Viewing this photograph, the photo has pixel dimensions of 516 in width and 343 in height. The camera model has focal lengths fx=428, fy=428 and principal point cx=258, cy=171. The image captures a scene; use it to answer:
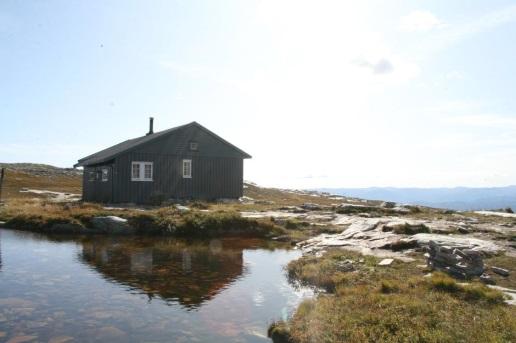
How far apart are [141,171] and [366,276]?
3043 cm

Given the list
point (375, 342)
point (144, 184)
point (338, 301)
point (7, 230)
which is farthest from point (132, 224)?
point (375, 342)

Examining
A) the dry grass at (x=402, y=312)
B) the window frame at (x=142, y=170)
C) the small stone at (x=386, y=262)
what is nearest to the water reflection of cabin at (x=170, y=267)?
the dry grass at (x=402, y=312)

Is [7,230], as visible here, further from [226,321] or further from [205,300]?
[226,321]

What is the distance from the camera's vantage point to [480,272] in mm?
13117

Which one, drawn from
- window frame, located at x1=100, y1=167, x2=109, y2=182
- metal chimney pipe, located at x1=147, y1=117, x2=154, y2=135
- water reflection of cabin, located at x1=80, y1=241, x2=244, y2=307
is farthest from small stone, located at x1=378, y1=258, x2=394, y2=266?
metal chimney pipe, located at x1=147, y1=117, x2=154, y2=135

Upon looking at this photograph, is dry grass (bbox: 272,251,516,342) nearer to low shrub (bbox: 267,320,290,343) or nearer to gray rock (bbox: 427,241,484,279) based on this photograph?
low shrub (bbox: 267,320,290,343)

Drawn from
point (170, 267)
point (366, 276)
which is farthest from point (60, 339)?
point (366, 276)

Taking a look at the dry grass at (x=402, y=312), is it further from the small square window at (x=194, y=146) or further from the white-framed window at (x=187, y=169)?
the small square window at (x=194, y=146)

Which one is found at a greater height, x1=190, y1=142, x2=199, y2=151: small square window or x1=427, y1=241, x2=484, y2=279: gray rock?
x1=190, y1=142, x2=199, y2=151: small square window

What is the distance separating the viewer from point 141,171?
39.9 meters

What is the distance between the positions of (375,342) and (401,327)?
0.73 m

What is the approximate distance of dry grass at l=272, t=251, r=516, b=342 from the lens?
826cm

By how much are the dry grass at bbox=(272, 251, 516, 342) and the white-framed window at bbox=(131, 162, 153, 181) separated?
29.6 m

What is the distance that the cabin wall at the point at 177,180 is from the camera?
39281mm
